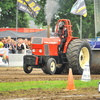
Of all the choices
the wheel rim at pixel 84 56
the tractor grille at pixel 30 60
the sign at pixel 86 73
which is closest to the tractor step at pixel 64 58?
the wheel rim at pixel 84 56

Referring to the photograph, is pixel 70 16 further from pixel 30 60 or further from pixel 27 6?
pixel 30 60

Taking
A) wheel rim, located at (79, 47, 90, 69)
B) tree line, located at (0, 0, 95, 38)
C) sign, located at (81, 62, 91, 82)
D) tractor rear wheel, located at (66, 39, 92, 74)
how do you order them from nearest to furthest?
sign, located at (81, 62, 91, 82) < tractor rear wheel, located at (66, 39, 92, 74) < wheel rim, located at (79, 47, 90, 69) < tree line, located at (0, 0, 95, 38)

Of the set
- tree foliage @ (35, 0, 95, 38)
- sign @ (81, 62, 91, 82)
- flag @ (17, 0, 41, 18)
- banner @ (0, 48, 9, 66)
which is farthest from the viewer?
tree foliage @ (35, 0, 95, 38)

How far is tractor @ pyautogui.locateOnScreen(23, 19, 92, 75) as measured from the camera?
42.1 ft

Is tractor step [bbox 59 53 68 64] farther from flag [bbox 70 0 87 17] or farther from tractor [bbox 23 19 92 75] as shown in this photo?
flag [bbox 70 0 87 17]

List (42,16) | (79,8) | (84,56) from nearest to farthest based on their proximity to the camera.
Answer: (84,56), (79,8), (42,16)

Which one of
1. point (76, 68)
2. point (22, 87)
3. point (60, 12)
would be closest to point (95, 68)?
point (76, 68)

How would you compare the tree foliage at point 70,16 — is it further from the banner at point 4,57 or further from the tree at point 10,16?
the banner at point 4,57

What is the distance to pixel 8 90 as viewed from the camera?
8.27 meters

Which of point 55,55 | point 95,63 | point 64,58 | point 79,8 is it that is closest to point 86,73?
point 64,58

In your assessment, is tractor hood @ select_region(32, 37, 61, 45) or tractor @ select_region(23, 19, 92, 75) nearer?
tractor @ select_region(23, 19, 92, 75)

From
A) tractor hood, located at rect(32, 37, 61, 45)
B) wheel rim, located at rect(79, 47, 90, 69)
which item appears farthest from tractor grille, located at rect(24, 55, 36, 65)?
wheel rim, located at rect(79, 47, 90, 69)

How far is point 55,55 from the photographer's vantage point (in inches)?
522

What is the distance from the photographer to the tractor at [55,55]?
12.8 meters
